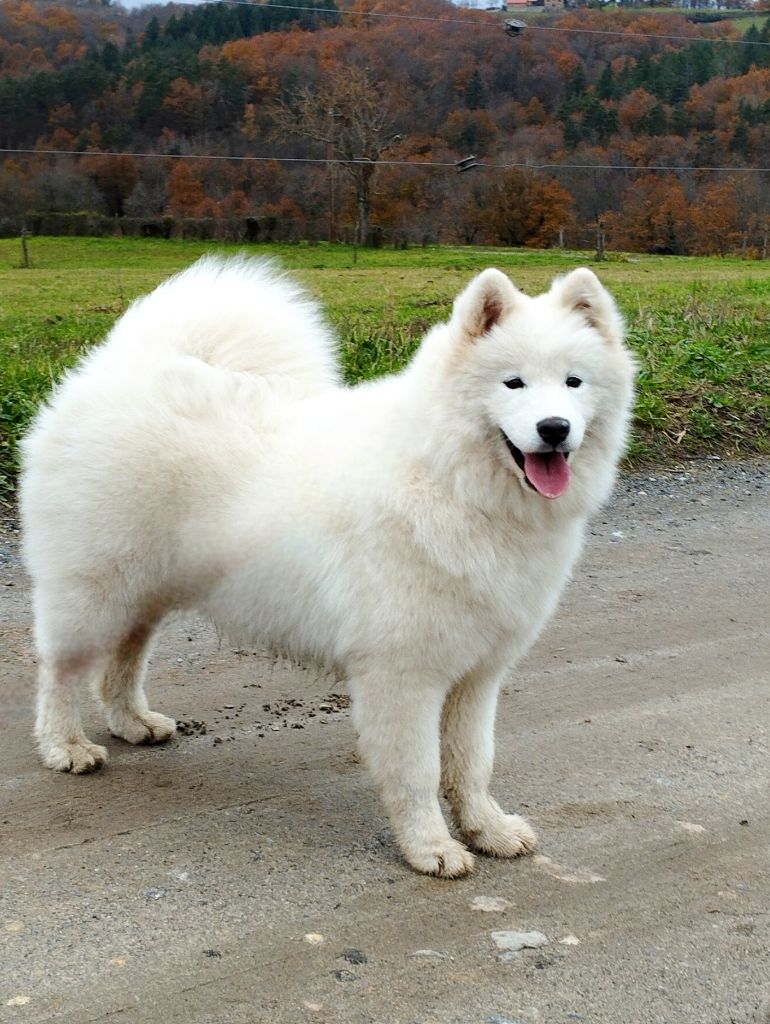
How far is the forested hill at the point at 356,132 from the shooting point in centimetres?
2966

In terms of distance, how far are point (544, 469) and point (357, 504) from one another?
55 centimetres

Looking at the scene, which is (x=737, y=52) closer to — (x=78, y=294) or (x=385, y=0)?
(x=385, y=0)

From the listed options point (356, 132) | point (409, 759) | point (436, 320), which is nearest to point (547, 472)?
point (409, 759)

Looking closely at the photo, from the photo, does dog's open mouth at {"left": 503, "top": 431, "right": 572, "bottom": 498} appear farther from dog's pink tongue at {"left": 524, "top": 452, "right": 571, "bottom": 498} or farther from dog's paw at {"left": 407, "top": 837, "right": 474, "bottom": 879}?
dog's paw at {"left": 407, "top": 837, "right": 474, "bottom": 879}

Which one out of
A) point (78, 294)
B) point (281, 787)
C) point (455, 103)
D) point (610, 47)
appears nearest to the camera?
point (281, 787)

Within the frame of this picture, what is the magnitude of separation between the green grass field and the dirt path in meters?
3.12

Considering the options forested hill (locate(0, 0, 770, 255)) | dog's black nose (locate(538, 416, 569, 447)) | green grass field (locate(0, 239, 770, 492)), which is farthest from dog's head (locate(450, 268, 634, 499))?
forested hill (locate(0, 0, 770, 255))

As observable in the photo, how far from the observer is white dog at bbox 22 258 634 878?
3.16 meters

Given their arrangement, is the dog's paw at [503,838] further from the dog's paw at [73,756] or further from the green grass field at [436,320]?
the green grass field at [436,320]

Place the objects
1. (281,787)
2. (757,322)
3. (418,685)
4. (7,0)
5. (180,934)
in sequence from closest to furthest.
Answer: (180,934), (418,685), (281,787), (757,322), (7,0)

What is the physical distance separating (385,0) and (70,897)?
35.7 meters

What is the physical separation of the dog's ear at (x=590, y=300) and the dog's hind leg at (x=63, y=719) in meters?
1.91

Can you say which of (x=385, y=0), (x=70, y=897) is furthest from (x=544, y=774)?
(x=385, y=0)

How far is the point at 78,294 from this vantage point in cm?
1688
